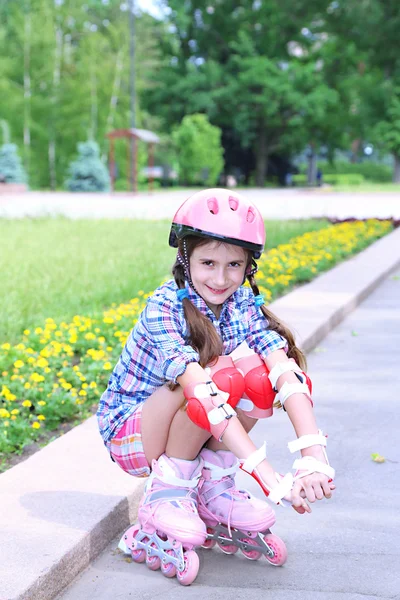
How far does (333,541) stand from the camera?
3096 mm

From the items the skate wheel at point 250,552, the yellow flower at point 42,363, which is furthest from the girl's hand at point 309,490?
the yellow flower at point 42,363

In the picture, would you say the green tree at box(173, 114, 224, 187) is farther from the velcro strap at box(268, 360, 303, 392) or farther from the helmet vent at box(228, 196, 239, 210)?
the velcro strap at box(268, 360, 303, 392)

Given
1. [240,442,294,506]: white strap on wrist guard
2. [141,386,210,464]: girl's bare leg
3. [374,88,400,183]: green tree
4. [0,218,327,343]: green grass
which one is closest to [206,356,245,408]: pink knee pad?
[141,386,210,464]: girl's bare leg

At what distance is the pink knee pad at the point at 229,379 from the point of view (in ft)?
8.96

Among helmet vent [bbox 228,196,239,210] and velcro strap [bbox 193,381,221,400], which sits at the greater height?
helmet vent [bbox 228,196,239,210]

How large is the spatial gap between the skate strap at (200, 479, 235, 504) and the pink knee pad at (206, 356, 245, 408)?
377mm

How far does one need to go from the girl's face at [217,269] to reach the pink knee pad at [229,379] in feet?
0.87

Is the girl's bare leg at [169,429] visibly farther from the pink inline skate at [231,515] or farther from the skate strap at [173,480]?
the pink inline skate at [231,515]

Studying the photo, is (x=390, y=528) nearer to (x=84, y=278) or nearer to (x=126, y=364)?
(x=126, y=364)

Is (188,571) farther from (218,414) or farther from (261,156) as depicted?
(261,156)

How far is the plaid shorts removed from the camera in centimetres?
292

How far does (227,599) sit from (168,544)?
27cm

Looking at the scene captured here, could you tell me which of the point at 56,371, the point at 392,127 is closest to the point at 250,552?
the point at 56,371

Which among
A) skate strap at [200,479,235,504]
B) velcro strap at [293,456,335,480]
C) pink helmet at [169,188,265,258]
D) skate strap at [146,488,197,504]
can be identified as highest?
pink helmet at [169,188,265,258]
